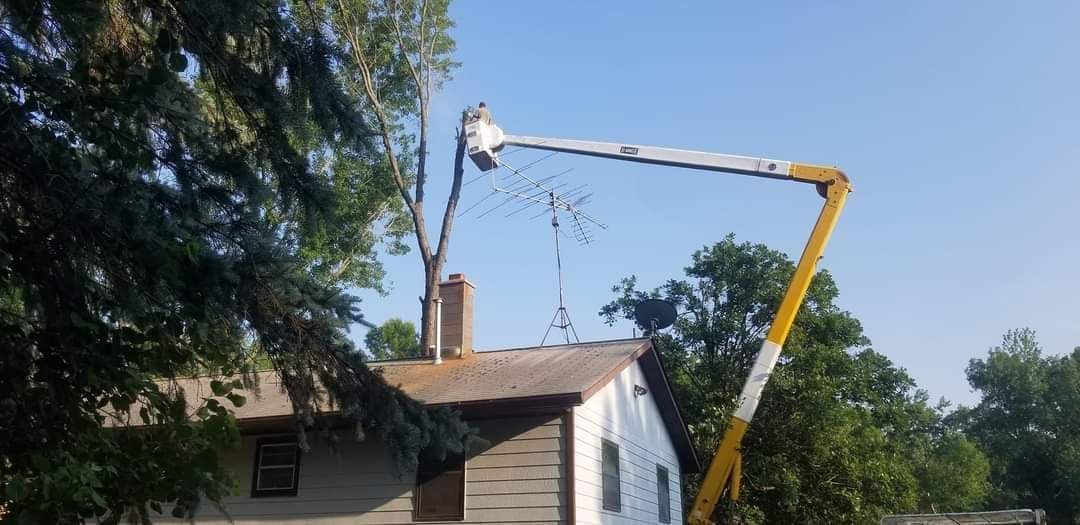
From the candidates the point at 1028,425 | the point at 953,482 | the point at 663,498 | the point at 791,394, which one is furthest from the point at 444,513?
the point at 1028,425

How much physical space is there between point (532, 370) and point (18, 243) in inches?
317

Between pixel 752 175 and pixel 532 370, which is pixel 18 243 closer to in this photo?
pixel 532 370

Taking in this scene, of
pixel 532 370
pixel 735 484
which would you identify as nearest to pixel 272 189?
pixel 532 370

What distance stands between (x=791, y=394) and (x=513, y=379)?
12.0m

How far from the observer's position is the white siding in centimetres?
1112

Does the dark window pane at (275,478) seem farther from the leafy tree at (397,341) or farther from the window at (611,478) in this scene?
the leafy tree at (397,341)

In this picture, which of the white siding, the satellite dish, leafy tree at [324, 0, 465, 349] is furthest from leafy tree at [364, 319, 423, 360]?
the white siding

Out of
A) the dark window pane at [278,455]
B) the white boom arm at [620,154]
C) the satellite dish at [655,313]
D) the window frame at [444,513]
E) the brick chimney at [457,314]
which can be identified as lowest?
the window frame at [444,513]

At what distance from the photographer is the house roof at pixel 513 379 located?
10625 mm

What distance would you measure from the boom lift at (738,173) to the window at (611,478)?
99.2 inches

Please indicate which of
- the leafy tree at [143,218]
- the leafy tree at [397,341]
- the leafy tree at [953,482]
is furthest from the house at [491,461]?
the leafy tree at [397,341]

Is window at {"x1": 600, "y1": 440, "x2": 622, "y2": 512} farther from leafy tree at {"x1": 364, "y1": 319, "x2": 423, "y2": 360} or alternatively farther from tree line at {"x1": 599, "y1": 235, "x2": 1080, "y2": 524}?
leafy tree at {"x1": 364, "y1": 319, "x2": 423, "y2": 360}

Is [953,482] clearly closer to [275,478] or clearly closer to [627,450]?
[627,450]

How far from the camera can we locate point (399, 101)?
24984 millimetres
